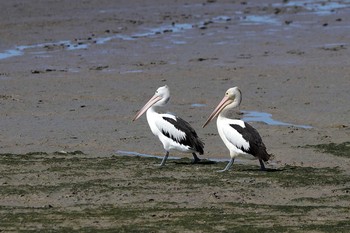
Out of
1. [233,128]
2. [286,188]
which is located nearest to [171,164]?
[233,128]

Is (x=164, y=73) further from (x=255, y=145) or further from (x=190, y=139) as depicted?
(x=255, y=145)

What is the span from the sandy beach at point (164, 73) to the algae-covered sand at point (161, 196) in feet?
0.51

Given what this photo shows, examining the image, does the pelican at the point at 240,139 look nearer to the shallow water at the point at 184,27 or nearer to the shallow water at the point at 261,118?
the shallow water at the point at 261,118

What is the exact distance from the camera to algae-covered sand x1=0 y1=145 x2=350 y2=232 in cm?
986

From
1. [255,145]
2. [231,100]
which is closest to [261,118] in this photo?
[231,100]

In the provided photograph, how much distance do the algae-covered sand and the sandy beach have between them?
154 millimetres

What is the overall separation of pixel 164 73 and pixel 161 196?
10374 millimetres

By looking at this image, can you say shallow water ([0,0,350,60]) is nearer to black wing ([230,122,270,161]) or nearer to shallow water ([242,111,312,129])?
shallow water ([242,111,312,129])

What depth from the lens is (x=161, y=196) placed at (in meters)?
11.5

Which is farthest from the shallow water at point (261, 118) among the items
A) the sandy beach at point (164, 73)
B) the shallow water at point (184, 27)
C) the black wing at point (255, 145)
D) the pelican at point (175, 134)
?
the shallow water at point (184, 27)

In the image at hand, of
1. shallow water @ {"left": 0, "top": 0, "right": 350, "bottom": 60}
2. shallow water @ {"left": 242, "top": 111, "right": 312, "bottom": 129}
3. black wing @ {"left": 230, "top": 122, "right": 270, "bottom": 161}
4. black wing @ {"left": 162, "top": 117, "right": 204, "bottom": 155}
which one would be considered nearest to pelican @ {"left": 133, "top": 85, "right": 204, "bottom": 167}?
black wing @ {"left": 162, "top": 117, "right": 204, "bottom": 155}

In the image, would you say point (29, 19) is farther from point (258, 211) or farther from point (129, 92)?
point (258, 211)

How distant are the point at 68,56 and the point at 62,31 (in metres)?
4.16

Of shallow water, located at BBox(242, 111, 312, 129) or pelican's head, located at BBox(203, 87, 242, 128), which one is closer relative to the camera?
pelican's head, located at BBox(203, 87, 242, 128)
